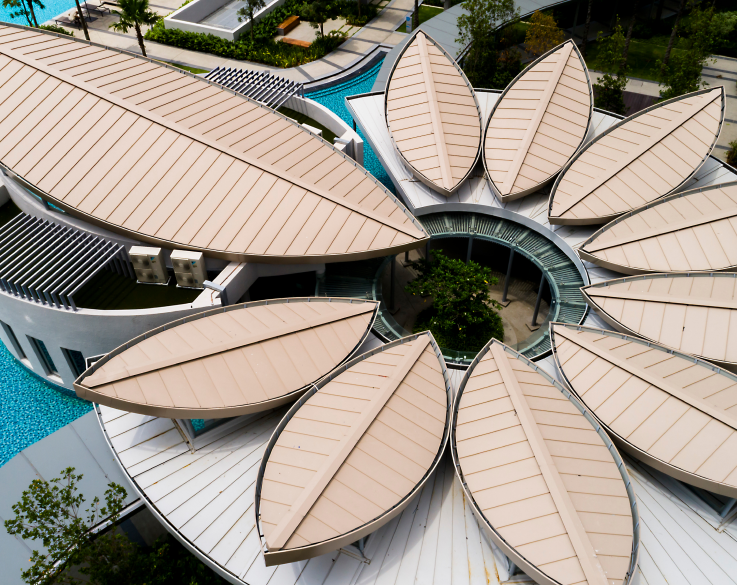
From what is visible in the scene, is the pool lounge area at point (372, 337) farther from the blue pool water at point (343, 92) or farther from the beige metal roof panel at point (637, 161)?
the blue pool water at point (343, 92)

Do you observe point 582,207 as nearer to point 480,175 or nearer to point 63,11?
point 480,175

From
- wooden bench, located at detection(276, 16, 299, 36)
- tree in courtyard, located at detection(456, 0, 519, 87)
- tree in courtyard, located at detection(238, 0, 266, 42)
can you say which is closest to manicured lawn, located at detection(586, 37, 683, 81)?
tree in courtyard, located at detection(456, 0, 519, 87)

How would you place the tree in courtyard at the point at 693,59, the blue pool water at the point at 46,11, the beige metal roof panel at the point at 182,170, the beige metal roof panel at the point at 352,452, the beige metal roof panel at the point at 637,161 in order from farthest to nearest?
the blue pool water at the point at 46,11 < the tree in courtyard at the point at 693,59 < the beige metal roof panel at the point at 637,161 < the beige metal roof panel at the point at 182,170 < the beige metal roof panel at the point at 352,452

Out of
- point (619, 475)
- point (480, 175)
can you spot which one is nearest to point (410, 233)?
point (480, 175)

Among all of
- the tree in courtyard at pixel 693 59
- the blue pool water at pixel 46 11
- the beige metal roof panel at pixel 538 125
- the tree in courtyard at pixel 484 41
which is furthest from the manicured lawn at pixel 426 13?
the blue pool water at pixel 46 11

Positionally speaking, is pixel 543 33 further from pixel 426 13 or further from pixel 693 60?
pixel 426 13

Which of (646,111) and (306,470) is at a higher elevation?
(646,111)

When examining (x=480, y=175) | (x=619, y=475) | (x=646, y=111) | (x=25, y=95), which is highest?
(x=25, y=95)
